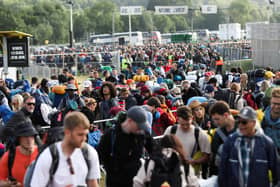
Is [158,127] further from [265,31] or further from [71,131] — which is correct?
[265,31]

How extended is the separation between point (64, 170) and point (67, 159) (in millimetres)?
102

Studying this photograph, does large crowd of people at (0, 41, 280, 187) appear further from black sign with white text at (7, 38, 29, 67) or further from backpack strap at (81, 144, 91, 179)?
black sign with white text at (7, 38, 29, 67)

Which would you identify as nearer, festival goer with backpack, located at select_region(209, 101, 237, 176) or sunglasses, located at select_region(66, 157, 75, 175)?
sunglasses, located at select_region(66, 157, 75, 175)

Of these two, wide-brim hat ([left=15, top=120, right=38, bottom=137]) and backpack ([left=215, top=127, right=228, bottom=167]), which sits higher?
wide-brim hat ([left=15, top=120, right=38, bottom=137])

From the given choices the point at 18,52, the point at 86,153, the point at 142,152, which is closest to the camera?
the point at 86,153

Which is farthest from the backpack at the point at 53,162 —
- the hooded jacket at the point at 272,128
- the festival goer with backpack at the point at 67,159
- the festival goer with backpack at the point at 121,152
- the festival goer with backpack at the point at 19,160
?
the hooded jacket at the point at 272,128

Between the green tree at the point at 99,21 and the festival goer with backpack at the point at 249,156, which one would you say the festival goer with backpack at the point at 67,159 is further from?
the green tree at the point at 99,21

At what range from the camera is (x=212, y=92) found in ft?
49.2

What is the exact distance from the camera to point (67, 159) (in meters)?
5.58

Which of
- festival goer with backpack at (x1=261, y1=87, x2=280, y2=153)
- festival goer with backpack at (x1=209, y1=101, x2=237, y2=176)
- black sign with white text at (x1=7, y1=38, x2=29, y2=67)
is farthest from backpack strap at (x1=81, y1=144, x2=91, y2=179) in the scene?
black sign with white text at (x1=7, y1=38, x2=29, y2=67)

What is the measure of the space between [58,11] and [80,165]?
116518 mm

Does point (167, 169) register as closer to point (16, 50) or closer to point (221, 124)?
point (221, 124)

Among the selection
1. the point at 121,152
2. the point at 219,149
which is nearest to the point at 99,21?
the point at 219,149

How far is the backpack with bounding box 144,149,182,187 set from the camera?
617 cm
